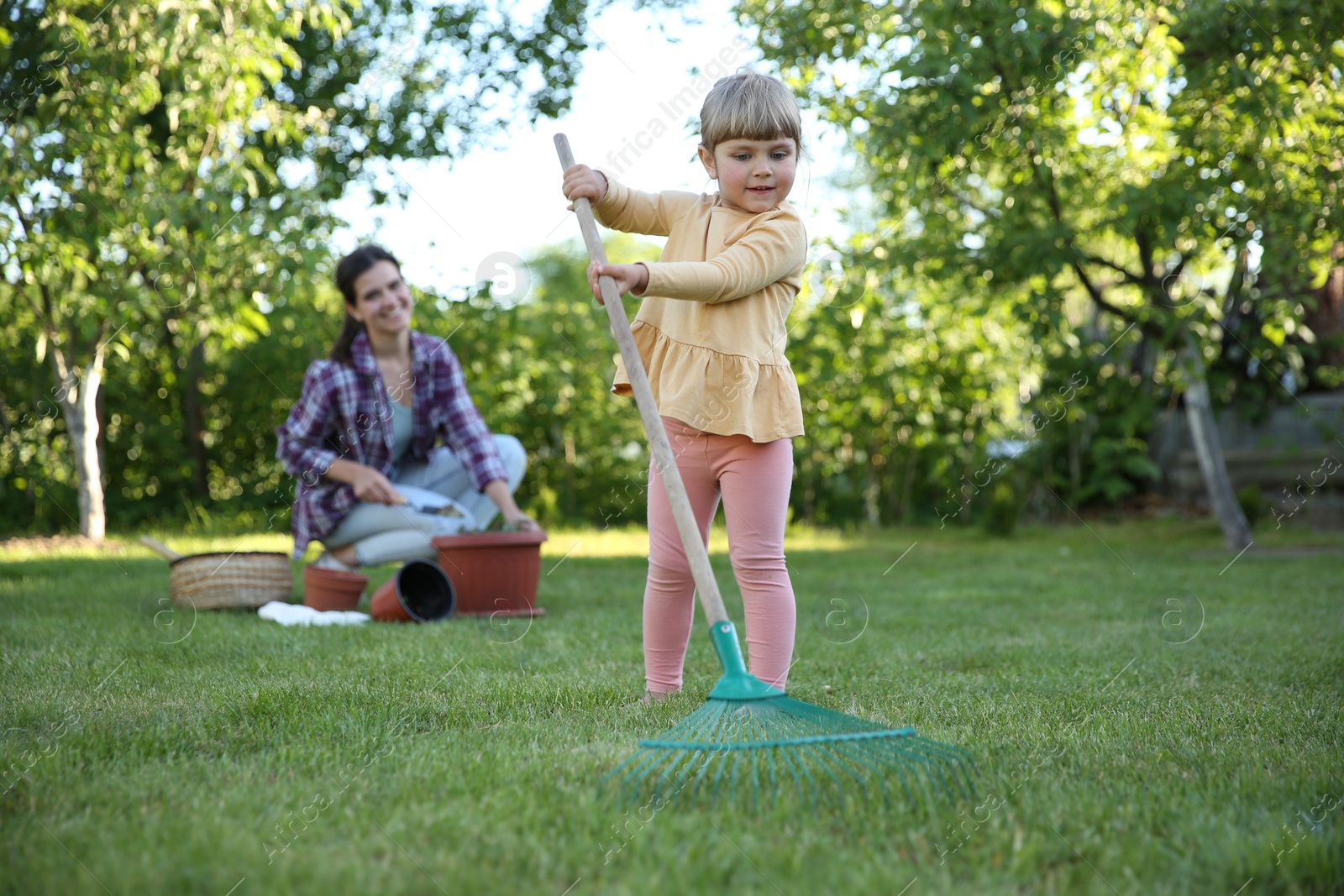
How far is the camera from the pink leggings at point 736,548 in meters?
2.20

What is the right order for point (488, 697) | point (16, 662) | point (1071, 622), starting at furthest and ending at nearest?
point (1071, 622), point (16, 662), point (488, 697)

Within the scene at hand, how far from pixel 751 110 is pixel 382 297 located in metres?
2.22

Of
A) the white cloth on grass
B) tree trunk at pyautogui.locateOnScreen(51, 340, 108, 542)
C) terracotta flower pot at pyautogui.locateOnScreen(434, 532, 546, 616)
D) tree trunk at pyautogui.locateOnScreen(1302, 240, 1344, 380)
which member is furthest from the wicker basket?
tree trunk at pyautogui.locateOnScreen(1302, 240, 1344, 380)

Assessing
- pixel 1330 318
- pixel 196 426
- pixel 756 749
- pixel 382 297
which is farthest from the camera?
pixel 196 426

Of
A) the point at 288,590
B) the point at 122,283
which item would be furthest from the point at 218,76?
the point at 288,590

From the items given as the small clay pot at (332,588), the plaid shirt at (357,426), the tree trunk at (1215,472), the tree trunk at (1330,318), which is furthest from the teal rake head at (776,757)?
the tree trunk at (1330,318)

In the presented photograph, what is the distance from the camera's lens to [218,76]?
5.13 m

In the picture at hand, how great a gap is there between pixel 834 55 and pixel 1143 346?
4.13 m

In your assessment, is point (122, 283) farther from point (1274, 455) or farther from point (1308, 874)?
point (1274, 455)

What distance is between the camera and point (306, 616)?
352 cm

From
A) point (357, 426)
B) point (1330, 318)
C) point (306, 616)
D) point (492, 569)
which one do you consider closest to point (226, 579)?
point (306, 616)

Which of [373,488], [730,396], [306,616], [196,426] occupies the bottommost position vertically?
[306,616]

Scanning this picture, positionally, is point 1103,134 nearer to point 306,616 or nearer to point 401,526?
point 401,526

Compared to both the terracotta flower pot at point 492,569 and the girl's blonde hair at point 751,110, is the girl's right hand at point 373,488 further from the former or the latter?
the girl's blonde hair at point 751,110
